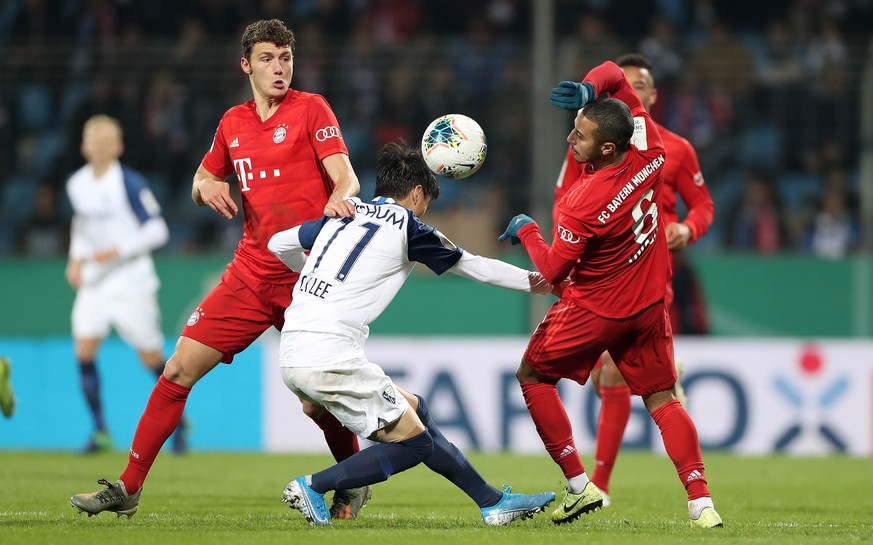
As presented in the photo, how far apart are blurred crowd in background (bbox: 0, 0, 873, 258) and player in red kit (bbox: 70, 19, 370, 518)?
6122mm

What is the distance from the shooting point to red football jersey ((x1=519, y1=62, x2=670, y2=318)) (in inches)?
228

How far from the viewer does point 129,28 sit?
1536 centimetres

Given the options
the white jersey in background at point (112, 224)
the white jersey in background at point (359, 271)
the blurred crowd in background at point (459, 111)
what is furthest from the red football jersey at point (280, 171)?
the blurred crowd in background at point (459, 111)

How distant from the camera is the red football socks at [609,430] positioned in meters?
7.19

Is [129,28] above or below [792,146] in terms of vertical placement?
above

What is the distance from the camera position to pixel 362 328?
5.71m

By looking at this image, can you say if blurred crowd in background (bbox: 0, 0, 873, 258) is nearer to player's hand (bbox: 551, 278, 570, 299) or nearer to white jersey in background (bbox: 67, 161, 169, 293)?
white jersey in background (bbox: 67, 161, 169, 293)

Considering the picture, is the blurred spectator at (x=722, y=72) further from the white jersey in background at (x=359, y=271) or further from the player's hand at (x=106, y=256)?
the white jersey in background at (x=359, y=271)

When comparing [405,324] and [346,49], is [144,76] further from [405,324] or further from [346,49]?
[405,324]

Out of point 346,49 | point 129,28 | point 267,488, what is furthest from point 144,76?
point 267,488

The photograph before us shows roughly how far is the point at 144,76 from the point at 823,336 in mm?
7141

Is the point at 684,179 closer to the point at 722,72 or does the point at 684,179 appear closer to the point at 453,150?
the point at 453,150

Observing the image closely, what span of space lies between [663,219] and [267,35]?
2378 millimetres

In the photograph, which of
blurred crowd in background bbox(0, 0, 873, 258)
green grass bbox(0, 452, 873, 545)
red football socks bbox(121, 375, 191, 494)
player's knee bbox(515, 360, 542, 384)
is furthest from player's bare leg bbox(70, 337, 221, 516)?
blurred crowd in background bbox(0, 0, 873, 258)
